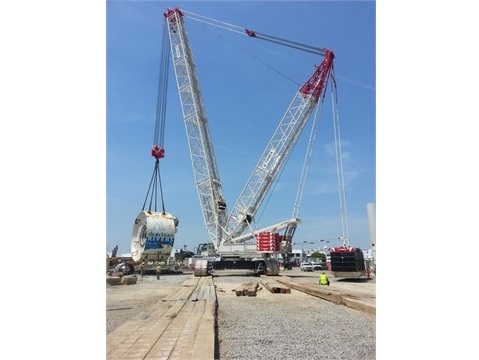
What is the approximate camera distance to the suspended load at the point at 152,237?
12.7 meters

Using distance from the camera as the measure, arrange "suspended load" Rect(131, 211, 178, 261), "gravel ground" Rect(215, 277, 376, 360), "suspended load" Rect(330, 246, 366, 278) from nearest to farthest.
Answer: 1. "gravel ground" Rect(215, 277, 376, 360)
2. "suspended load" Rect(131, 211, 178, 261)
3. "suspended load" Rect(330, 246, 366, 278)

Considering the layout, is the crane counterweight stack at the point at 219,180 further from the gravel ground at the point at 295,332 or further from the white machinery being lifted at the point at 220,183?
the gravel ground at the point at 295,332

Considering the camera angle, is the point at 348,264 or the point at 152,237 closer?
the point at 152,237

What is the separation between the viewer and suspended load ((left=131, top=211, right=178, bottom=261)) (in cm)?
1270

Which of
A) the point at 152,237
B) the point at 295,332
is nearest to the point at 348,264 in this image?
the point at 152,237

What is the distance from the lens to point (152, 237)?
1373 centimetres

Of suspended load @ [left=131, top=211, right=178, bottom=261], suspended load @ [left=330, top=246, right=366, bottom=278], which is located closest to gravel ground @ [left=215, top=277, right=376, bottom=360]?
suspended load @ [left=131, top=211, right=178, bottom=261]

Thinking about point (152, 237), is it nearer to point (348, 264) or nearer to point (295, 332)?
point (348, 264)

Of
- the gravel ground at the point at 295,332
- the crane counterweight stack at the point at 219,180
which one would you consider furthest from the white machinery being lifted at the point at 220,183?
the gravel ground at the point at 295,332

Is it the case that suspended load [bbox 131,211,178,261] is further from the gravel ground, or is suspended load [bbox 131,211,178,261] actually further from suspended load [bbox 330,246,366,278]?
suspended load [bbox 330,246,366,278]

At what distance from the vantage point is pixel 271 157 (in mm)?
21016

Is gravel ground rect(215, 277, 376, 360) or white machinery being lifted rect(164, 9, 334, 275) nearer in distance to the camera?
gravel ground rect(215, 277, 376, 360)
